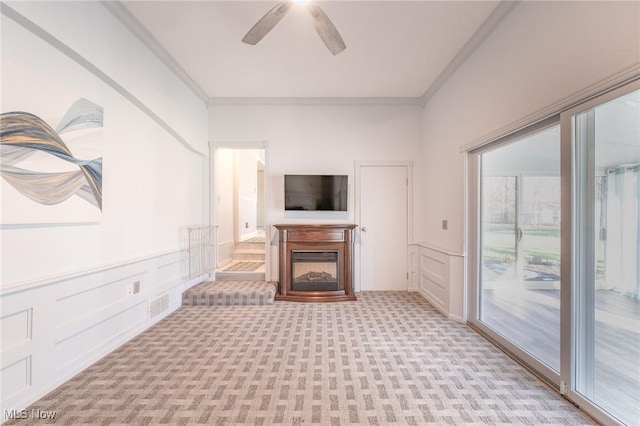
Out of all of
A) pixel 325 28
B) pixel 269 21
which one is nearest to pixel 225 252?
pixel 269 21

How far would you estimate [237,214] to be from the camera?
5.68 meters

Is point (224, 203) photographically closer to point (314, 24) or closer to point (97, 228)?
point (97, 228)

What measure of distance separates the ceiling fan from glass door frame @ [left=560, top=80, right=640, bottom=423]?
1782mm

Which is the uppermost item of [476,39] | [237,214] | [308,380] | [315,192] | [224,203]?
[476,39]

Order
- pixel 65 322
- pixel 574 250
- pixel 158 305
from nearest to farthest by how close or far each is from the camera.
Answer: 1. pixel 574 250
2. pixel 65 322
3. pixel 158 305

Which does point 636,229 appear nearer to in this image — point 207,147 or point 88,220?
point 88,220

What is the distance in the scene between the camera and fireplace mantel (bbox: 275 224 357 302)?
4.01m

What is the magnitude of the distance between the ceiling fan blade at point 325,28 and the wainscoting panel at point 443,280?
260 centimetres

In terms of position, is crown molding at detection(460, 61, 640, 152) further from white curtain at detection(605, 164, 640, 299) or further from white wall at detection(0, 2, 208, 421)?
white wall at detection(0, 2, 208, 421)

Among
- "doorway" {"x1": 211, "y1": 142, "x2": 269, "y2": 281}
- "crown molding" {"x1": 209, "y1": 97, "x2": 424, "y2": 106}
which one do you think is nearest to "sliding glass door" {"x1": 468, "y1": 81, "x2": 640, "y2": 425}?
"crown molding" {"x1": 209, "y1": 97, "x2": 424, "y2": 106}

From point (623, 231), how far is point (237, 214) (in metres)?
5.38

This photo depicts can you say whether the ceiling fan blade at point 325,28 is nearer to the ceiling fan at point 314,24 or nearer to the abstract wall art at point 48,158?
the ceiling fan at point 314,24

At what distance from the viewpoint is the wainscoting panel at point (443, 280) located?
10.6 feet

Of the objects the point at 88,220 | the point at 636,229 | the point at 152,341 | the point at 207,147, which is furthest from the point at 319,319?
the point at 207,147
